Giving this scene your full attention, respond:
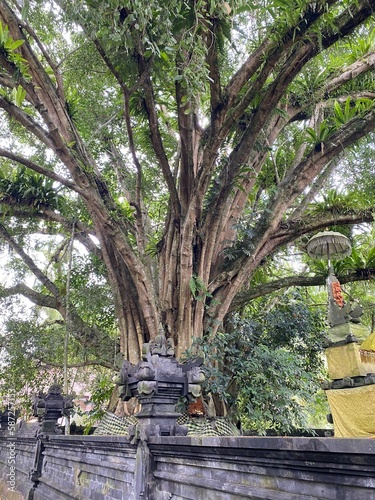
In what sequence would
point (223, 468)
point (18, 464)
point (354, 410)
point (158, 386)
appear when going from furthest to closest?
point (18, 464), point (354, 410), point (158, 386), point (223, 468)

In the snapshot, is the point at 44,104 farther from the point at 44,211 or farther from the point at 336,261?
the point at 336,261

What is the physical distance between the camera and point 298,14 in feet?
12.1

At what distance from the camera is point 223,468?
2080 millimetres

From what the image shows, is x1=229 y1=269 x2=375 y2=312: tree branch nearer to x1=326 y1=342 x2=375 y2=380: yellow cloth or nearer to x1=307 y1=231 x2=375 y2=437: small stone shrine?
x1=307 y1=231 x2=375 y2=437: small stone shrine

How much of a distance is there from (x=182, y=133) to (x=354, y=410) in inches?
128

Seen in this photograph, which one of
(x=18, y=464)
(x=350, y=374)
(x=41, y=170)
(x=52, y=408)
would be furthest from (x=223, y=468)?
(x=18, y=464)

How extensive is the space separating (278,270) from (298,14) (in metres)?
5.41

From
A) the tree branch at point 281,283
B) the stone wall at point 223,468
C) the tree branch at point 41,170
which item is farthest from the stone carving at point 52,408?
the tree branch at point 41,170

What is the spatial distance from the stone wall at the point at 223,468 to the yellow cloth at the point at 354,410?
6.42 feet

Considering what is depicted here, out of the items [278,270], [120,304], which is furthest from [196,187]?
[278,270]

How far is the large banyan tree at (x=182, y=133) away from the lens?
3.84 m

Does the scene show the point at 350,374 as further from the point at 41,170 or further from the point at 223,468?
the point at 41,170

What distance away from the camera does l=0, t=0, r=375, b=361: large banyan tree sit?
12.6 ft

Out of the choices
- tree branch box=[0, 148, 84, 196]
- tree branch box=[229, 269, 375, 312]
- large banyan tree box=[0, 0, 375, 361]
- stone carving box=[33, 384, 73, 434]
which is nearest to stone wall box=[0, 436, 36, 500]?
stone carving box=[33, 384, 73, 434]
